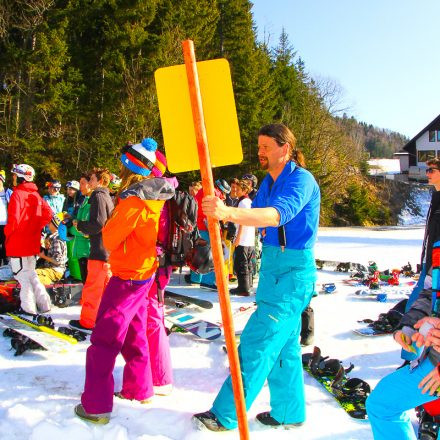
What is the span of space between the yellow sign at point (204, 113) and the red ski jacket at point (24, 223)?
4015 millimetres

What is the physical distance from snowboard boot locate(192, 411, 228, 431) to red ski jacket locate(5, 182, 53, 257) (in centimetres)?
358

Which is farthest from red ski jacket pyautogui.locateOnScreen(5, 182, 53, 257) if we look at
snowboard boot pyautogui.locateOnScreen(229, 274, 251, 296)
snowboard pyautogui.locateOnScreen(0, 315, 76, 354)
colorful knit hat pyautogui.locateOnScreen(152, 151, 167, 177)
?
snowboard boot pyautogui.locateOnScreen(229, 274, 251, 296)

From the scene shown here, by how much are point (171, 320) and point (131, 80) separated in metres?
18.3

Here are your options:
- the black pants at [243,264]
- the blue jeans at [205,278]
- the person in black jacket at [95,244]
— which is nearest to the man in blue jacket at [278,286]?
the person in black jacket at [95,244]

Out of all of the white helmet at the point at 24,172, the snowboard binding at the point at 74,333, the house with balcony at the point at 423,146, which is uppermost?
the house with balcony at the point at 423,146

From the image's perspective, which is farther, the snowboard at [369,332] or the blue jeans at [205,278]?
the blue jeans at [205,278]

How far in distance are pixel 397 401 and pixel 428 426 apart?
114 cm

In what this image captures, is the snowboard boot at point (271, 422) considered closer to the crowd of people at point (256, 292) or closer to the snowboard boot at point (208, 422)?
the crowd of people at point (256, 292)

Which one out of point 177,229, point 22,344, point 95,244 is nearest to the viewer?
point 177,229

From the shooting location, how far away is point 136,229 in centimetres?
331

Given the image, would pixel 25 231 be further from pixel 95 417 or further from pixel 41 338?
pixel 95 417

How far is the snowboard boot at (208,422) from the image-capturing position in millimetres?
3217

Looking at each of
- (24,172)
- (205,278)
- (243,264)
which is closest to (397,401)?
(24,172)

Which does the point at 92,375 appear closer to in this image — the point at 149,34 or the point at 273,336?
the point at 273,336
